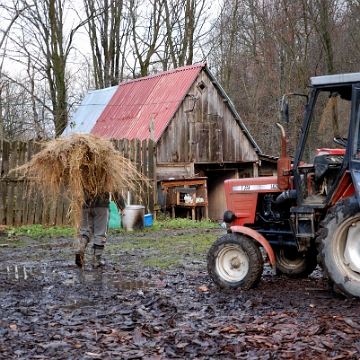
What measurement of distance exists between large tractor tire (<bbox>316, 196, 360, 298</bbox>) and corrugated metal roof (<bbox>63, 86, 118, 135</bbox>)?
67.8 feet

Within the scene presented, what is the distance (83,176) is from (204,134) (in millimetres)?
14062

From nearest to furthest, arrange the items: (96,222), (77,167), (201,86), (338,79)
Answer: (338,79)
(77,167)
(96,222)
(201,86)

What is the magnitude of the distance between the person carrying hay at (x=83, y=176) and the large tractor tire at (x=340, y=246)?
3.62 meters

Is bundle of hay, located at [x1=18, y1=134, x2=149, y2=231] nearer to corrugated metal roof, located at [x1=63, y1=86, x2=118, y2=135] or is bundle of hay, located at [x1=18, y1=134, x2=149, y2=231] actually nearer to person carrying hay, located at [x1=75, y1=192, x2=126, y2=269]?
person carrying hay, located at [x1=75, y1=192, x2=126, y2=269]

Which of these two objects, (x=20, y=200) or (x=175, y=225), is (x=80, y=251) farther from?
(x=175, y=225)

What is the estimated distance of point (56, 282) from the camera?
8.38 m

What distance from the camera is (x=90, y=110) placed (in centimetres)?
2848

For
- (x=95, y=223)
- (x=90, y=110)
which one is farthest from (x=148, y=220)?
(x=90, y=110)

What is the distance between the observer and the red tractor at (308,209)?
271 inches

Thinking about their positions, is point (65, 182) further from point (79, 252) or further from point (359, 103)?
point (359, 103)

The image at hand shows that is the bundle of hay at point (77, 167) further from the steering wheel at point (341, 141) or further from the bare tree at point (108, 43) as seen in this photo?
the bare tree at point (108, 43)

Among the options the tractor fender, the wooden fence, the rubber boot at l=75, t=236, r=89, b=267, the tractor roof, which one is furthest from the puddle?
the wooden fence

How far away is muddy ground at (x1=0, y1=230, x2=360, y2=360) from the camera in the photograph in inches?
196

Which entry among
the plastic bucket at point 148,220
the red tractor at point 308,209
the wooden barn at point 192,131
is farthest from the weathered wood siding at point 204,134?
the red tractor at point 308,209
